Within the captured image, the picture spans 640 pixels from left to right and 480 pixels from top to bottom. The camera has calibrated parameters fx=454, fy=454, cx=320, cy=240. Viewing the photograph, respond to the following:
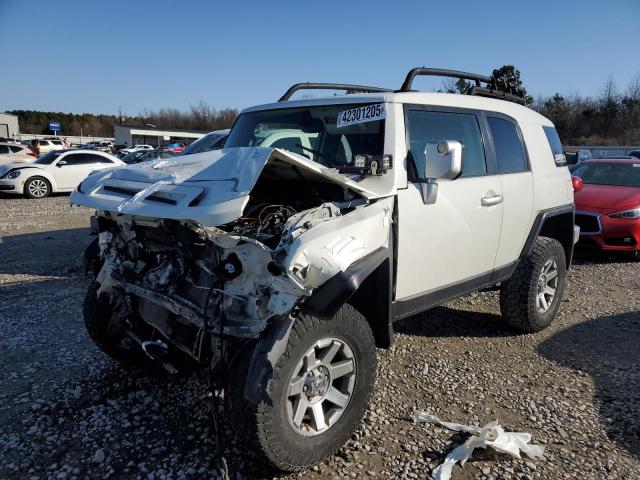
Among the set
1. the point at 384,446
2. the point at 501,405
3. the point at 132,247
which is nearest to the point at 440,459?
the point at 384,446

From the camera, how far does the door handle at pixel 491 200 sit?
350cm

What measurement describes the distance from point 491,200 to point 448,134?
0.64 m

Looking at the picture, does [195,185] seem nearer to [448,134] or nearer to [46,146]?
[448,134]

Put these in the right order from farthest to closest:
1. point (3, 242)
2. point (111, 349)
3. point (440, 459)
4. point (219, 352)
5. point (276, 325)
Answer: point (3, 242), point (111, 349), point (440, 459), point (219, 352), point (276, 325)

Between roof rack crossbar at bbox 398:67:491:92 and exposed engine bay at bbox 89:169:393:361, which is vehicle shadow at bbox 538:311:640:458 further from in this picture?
roof rack crossbar at bbox 398:67:491:92

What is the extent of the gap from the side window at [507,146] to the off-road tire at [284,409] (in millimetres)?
2132

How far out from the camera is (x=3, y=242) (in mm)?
8102

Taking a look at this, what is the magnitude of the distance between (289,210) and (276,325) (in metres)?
0.76

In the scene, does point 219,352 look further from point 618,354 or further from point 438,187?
point 618,354

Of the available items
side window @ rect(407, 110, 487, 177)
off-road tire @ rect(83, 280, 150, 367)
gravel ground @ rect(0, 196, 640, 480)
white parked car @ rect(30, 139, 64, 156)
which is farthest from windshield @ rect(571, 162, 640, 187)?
white parked car @ rect(30, 139, 64, 156)

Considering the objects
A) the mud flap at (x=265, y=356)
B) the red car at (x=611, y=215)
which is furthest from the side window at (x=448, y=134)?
the red car at (x=611, y=215)

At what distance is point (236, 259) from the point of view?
2348mm

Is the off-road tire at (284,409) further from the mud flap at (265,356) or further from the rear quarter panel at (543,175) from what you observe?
the rear quarter panel at (543,175)

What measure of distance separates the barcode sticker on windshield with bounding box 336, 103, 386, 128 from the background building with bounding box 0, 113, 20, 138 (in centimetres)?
7237
